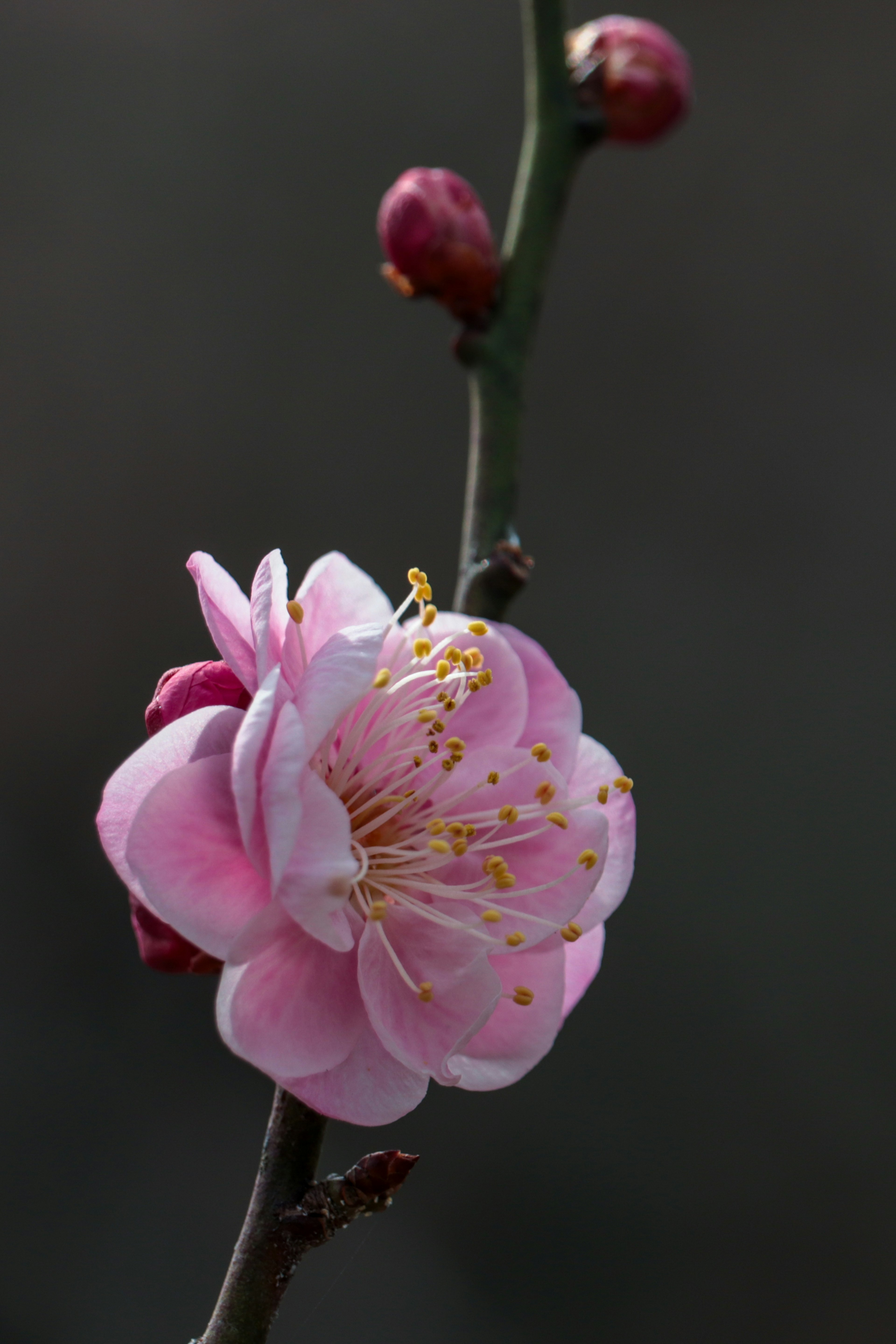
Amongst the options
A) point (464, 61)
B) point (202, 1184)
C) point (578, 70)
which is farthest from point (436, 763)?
point (464, 61)

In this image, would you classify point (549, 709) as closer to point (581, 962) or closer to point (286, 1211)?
point (581, 962)

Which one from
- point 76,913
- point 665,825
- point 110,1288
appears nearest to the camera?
point 110,1288

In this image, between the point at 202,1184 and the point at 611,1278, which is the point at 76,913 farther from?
the point at 611,1278

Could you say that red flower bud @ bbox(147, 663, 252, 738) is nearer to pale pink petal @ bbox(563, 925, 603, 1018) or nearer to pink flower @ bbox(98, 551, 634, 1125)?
pink flower @ bbox(98, 551, 634, 1125)

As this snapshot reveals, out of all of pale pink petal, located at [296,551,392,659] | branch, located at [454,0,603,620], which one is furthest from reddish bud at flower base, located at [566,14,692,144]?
pale pink petal, located at [296,551,392,659]

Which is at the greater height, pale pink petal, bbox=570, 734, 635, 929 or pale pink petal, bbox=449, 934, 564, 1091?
pale pink petal, bbox=570, 734, 635, 929

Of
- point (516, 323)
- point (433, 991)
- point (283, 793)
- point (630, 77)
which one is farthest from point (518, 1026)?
point (630, 77)

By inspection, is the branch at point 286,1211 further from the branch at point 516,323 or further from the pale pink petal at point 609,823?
the branch at point 516,323
